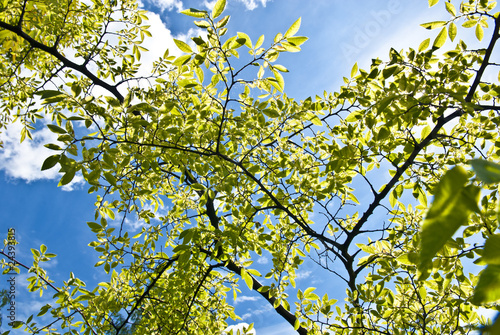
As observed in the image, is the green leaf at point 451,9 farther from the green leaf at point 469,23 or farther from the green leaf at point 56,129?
the green leaf at point 56,129

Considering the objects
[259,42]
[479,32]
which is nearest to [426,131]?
[479,32]

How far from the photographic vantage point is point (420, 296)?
3.14 meters

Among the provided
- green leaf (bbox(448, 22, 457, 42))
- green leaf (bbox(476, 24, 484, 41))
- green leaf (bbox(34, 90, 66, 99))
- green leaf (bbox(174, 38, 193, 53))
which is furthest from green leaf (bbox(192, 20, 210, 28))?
green leaf (bbox(476, 24, 484, 41))

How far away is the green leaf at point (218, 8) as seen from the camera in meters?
2.13

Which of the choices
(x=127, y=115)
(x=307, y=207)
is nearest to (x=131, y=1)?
(x=127, y=115)

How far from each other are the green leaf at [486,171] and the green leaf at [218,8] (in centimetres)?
222

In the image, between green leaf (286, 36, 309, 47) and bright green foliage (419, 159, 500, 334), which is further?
green leaf (286, 36, 309, 47)

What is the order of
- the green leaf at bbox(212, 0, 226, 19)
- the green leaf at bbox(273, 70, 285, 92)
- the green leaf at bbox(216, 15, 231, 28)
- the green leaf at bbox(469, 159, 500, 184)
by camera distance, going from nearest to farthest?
1. the green leaf at bbox(469, 159, 500, 184)
2. the green leaf at bbox(212, 0, 226, 19)
3. the green leaf at bbox(216, 15, 231, 28)
4. the green leaf at bbox(273, 70, 285, 92)

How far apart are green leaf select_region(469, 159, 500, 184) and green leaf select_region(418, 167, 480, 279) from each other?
2cm

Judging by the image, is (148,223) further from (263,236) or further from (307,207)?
(307,207)

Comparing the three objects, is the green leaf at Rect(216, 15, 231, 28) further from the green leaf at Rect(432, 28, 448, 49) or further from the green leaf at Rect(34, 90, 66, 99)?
the green leaf at Rect(432, 28, 448, 49)

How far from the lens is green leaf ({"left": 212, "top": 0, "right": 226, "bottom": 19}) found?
7.00 ft

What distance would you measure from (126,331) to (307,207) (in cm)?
341

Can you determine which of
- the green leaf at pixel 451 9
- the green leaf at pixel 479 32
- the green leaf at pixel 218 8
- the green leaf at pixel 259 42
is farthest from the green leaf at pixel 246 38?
the green leaf at pixel 479 32
